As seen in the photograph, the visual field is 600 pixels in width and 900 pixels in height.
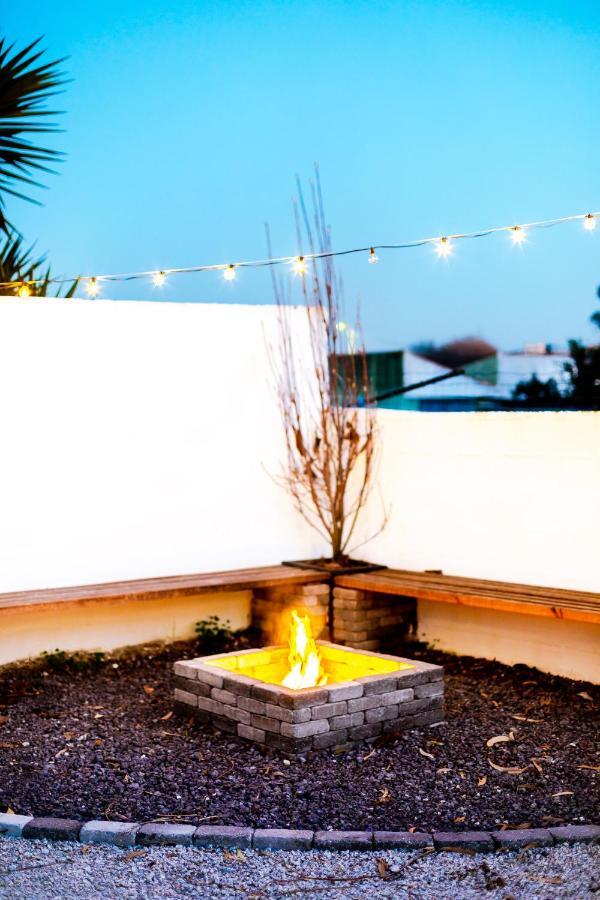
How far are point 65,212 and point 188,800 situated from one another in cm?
760

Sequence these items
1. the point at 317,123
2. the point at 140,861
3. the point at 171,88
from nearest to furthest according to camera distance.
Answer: the point at 140,861 → the point at 317,123 → the point at 171,88

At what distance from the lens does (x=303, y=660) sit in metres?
4.79

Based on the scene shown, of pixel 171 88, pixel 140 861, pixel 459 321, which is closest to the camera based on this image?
pixel 140 861

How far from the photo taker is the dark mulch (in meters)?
3.67

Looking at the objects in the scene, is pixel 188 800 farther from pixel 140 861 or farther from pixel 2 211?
pixel 2 211

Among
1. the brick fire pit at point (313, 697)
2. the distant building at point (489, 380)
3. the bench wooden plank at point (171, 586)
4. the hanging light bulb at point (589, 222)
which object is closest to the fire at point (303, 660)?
the brick fire pit at point (313, 697)

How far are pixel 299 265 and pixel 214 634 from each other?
2258 mm

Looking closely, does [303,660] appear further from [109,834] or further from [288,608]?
[109,834]

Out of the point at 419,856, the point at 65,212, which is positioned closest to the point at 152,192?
the point at 65,212

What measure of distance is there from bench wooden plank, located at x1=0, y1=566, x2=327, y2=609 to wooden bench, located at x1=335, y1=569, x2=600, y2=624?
346 millimetres

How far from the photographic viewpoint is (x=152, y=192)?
33.7ft

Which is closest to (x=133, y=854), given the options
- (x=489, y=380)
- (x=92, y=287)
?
(x=92, y=287)

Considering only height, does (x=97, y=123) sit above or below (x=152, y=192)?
above

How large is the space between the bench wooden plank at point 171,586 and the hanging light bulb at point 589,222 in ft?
7.99
